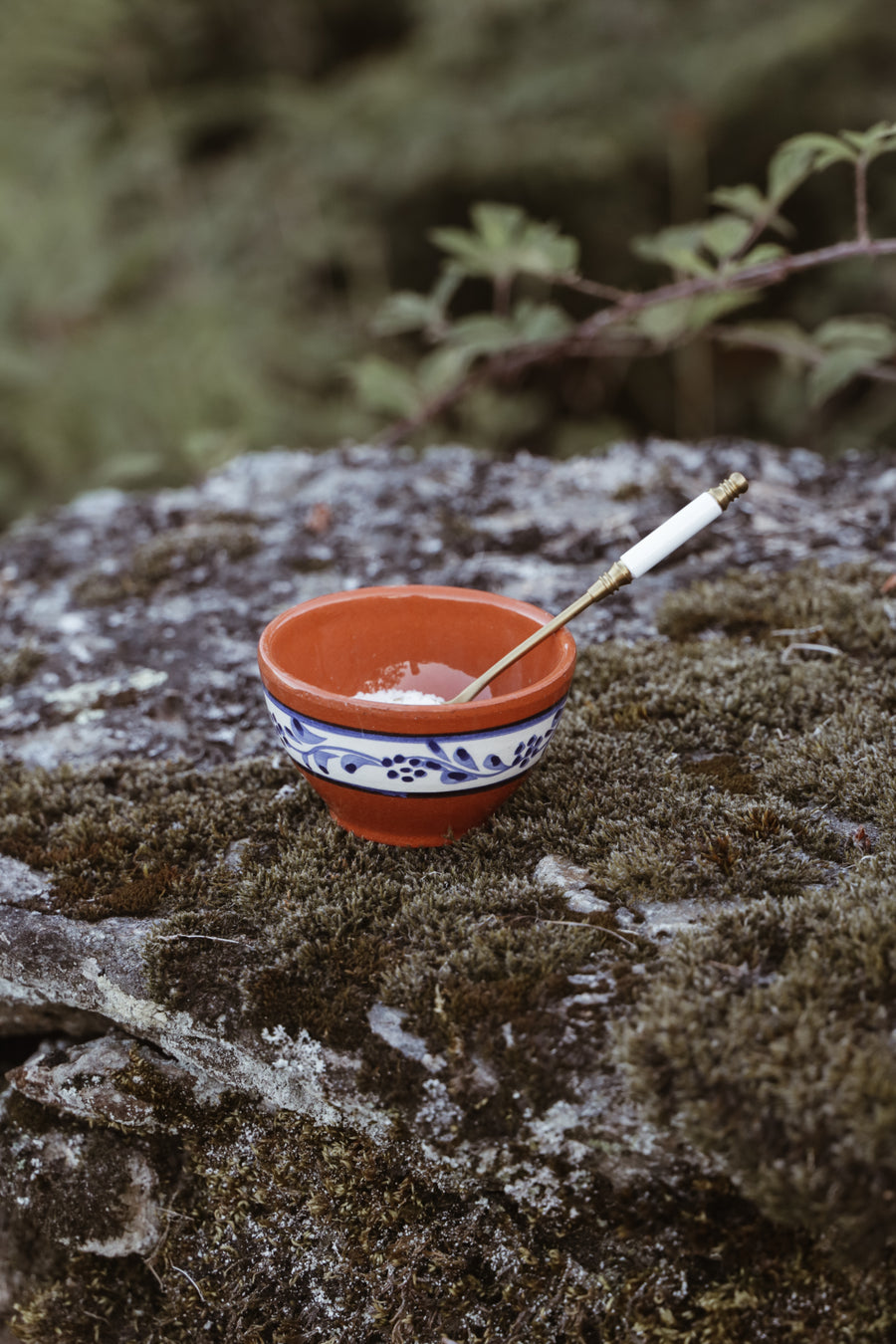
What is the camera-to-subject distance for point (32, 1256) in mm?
1716

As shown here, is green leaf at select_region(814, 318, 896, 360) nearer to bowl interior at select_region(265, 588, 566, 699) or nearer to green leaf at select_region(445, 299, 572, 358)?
green leaf at select_region(445, 299, 572, 358)

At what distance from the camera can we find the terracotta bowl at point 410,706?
1470 mm

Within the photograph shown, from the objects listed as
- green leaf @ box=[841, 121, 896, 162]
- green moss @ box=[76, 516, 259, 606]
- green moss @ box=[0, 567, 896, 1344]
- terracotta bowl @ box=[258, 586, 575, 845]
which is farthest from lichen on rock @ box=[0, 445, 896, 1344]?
green leaf @ box=[841, 121, 896, 162]

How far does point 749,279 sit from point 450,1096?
9.42 feet

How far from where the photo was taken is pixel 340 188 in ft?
19.8

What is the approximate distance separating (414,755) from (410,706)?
0.08 m

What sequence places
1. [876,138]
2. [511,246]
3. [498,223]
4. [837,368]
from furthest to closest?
[511,246], [498,223], [837,368], [876,138]

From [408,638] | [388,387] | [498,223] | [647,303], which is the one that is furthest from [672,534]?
[388,387]

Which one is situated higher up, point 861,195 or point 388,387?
point 861,195

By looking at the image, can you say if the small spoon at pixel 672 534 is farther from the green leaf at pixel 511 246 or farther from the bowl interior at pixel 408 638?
the green leaf at pixel 511 246

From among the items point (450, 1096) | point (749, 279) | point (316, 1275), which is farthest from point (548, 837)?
point (749, 279)

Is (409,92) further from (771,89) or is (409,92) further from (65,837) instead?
(65,837)

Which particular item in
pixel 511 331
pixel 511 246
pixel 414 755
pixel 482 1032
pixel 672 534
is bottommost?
pixel 482 1032

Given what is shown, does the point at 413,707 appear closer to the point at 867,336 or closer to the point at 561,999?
the point at 561,999
